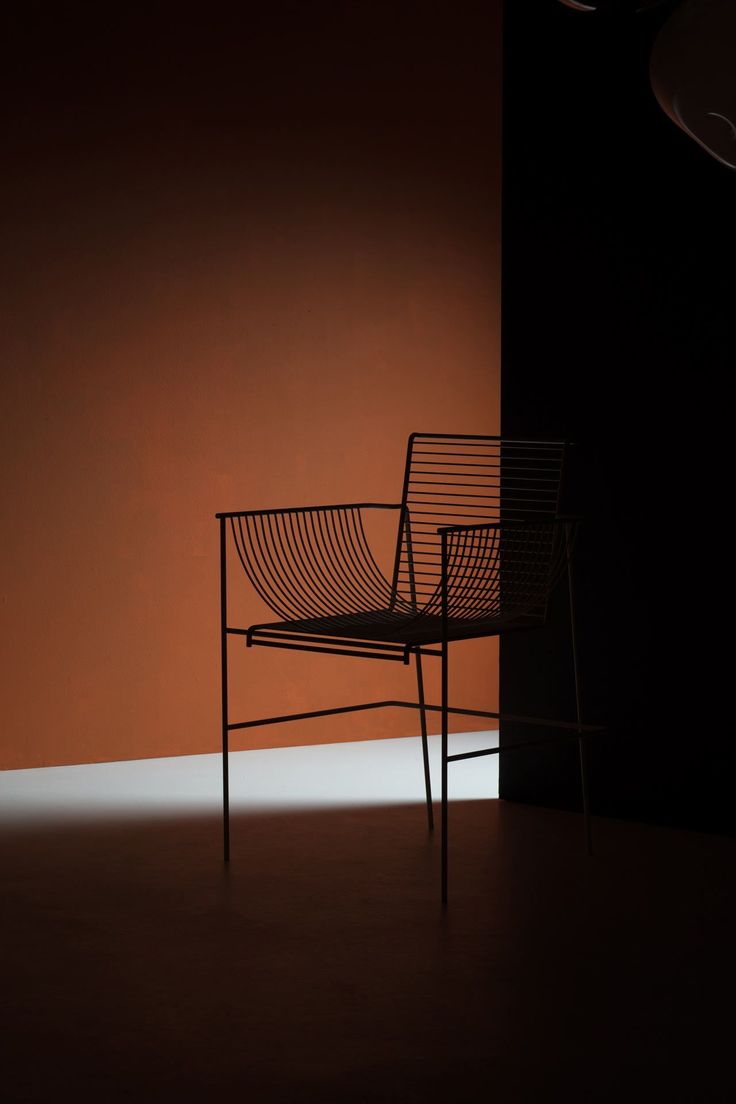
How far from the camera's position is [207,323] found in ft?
13.9

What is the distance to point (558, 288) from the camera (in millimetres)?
3426

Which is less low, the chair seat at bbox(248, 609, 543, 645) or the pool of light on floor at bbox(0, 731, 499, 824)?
the chair seat at bbox(248, 609, 543, 645)

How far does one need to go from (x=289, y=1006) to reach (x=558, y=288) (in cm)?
189

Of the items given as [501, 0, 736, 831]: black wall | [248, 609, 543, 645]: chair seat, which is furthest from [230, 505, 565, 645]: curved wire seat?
[501, 0, 736, 831]: black wall

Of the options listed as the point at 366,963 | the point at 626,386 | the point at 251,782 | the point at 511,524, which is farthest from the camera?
the point at 251,782

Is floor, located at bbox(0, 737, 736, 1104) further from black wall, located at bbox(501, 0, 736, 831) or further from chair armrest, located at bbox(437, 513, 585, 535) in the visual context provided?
chair armrest, located at bbox(437, 513, 585, 535)

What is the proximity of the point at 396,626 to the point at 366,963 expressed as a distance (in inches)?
30.4

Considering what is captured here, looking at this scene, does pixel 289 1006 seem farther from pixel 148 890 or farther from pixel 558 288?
pixel 558 288

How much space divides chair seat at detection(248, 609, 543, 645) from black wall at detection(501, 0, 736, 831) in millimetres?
328

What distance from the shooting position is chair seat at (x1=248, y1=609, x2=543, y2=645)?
2832 millimetres

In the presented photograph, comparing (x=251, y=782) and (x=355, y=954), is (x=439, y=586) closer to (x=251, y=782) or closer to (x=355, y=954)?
(x=251, y=782)

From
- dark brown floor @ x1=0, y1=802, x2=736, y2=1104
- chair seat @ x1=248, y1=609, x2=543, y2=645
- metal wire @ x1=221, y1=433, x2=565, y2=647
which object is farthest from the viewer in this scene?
metal wire @ x1=221, y1=433, x2=565, y2=647

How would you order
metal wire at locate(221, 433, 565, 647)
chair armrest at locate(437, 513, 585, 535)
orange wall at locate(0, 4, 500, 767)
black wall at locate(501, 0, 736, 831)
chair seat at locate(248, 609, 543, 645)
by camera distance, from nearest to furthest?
chair armrest at locate(437, 513, 585, 535)
chair seat at locate(248, 609, 543, 645)
metal wire at locate(221, 433, 565, 647)
black wall at locate(501, 0, 736, 831)
orange wall at locate(0, 4, 500, 767)

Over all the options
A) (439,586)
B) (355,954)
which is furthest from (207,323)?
(355,954)
